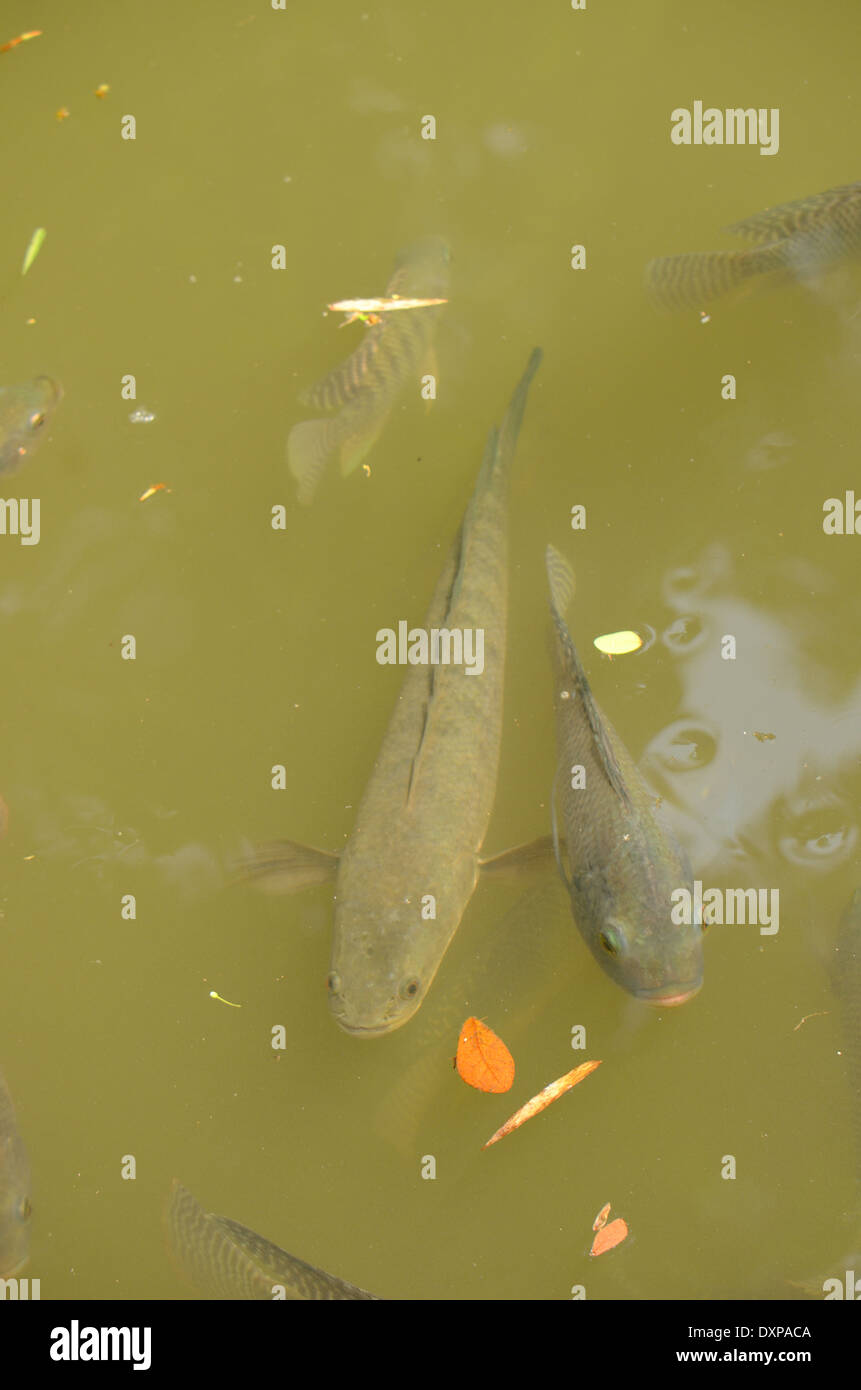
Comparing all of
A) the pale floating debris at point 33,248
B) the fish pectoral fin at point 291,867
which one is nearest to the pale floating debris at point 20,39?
the pale floating debris at point 33,248

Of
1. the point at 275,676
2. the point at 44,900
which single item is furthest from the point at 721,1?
the point at 44,900

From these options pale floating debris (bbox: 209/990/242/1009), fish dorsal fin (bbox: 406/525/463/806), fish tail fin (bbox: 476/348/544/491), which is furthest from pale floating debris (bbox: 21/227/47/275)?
pale floating debris (bbox: 209/990/242/1009)

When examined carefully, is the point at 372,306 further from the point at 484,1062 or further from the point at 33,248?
the point at 484,1062

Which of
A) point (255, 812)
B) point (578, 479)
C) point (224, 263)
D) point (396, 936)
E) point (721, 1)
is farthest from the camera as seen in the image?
point (721, 1)

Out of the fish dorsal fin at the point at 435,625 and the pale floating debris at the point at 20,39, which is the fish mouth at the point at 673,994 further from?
the pale floating debris at the point at 20,39

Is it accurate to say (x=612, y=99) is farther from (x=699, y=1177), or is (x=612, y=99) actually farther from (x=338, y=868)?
(x=699, y=1177)

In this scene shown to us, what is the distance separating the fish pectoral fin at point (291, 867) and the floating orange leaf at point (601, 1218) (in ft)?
6.10

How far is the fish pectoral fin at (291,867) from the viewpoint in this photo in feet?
15.5

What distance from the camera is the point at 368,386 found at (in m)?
5.58

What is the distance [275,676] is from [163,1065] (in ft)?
6.34

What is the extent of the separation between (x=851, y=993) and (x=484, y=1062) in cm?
165

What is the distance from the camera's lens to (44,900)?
4.91 metres

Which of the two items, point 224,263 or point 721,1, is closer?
A: point 224,263

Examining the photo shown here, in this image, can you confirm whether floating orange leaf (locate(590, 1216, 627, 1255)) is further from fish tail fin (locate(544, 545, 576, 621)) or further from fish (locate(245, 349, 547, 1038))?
fish tail fin (locate(544, 545, 576, 621))
